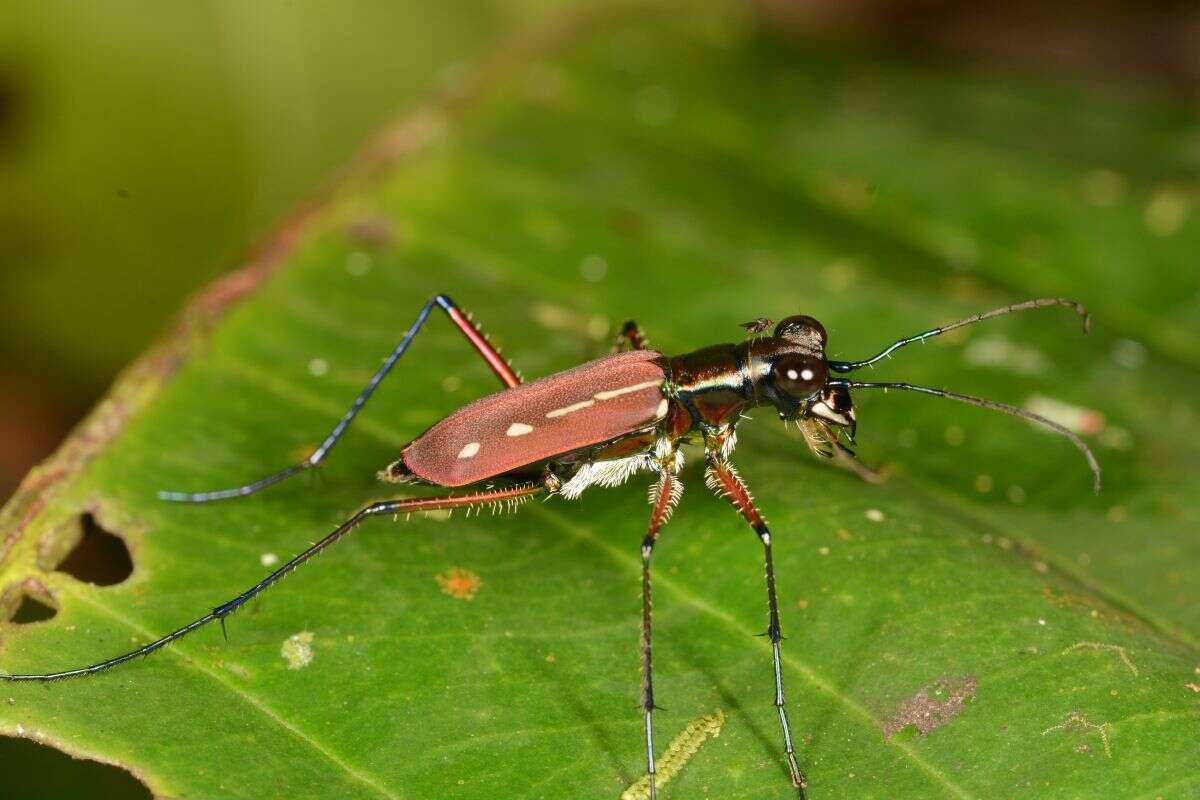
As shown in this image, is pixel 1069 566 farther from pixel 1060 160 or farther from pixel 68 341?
pixel 68 341

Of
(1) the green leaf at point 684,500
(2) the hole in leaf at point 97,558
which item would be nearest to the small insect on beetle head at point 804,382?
(1) the green leaf at point 684,500

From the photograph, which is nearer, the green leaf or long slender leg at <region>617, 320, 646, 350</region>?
the green leaf

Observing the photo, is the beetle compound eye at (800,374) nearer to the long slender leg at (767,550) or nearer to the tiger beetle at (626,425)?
the tiger beetle at (626,425)

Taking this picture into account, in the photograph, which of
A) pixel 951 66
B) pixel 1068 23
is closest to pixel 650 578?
pixel 951 66

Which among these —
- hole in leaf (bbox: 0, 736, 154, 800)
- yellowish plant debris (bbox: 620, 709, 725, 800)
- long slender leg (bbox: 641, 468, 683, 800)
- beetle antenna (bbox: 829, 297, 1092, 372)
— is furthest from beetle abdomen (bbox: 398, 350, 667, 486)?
hole in leaf (bbox: 0, 736, 154, 800)

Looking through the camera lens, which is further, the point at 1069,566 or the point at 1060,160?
the point at 1060,160

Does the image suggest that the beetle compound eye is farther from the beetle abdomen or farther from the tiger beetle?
the beetle abdomen

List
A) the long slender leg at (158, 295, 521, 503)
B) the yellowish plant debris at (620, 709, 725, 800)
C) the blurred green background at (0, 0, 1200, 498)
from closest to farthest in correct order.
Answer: the yellowish plant debris at (620, 709, 725, 800), the long slender leg at (158, 295, 521, 503), the blurred green background at (0, 0, 1200, 498)
